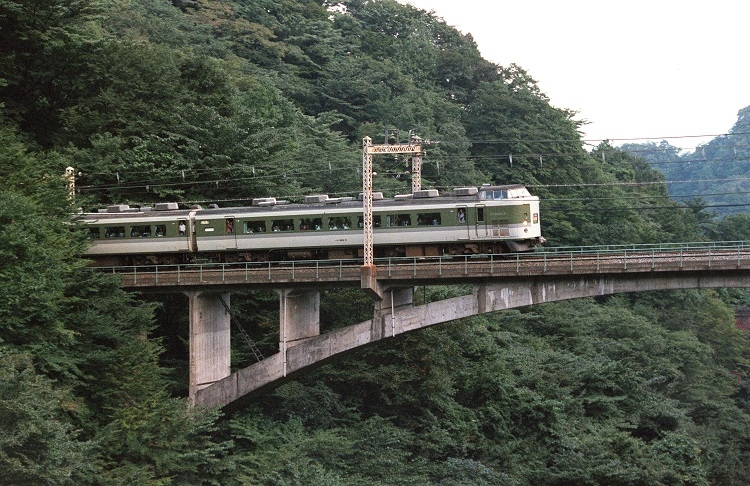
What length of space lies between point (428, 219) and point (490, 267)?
190 inches

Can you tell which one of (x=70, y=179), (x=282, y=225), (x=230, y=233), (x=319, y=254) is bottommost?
(x=319, y=254)

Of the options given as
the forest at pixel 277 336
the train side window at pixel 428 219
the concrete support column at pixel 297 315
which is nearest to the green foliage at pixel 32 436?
the forest at pixel 277 336

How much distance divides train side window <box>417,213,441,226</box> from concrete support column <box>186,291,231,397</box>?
6.53 metres

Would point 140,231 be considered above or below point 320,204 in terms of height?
below

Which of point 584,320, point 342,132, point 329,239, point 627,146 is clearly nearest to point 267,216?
point 329,239

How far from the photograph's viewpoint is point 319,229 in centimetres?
3903

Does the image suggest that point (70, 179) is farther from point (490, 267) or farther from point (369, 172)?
point (490, 267)

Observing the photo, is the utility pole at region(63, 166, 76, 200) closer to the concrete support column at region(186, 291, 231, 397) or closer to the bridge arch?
the concrete support column at region(186, 291, 231, 397)

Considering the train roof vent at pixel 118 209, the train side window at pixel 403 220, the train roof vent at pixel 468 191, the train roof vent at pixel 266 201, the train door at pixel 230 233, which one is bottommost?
the train door at pixel 230 233

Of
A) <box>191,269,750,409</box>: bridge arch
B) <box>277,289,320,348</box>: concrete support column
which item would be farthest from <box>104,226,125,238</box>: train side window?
<box>277,289,320,348</box>: concrete support column

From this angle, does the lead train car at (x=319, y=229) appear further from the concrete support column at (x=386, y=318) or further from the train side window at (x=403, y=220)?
the concrete support column at (x=386, y=318)

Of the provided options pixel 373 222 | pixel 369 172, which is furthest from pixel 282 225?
pixel 369 172

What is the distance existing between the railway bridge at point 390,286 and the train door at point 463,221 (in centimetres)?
82

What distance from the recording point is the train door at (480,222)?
122 ft
